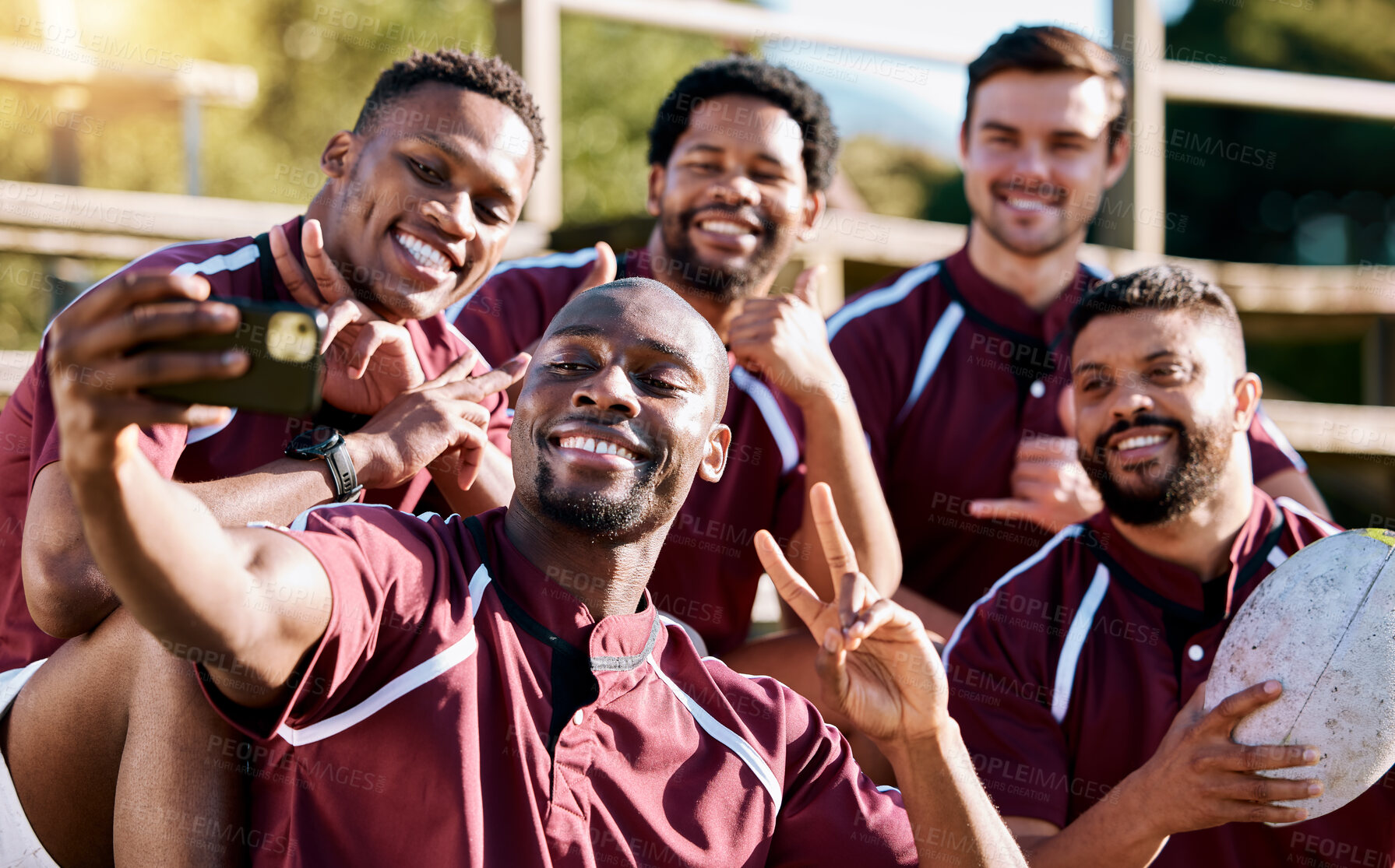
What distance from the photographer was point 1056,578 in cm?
294

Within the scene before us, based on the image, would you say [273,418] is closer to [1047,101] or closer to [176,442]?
[176,442]

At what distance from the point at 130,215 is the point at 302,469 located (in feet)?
7.23

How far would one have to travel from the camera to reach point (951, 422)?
369 cm

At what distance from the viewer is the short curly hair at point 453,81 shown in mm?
2943

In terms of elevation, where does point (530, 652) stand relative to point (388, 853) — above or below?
above

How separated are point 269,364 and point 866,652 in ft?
3.74

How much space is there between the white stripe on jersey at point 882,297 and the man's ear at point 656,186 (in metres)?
0.63

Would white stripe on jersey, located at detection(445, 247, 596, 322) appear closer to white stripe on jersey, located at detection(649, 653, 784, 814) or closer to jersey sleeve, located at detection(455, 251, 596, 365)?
jersey sleeve, located at detection(455, 251, 596, 365)

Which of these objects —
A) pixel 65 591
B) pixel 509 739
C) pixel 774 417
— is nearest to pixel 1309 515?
pixel 774 417

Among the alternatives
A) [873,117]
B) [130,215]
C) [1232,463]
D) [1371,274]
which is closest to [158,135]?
[873,117]

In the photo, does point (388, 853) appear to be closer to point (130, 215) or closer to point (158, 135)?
point (130, 215)

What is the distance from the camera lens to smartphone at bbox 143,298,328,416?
51.2 inches

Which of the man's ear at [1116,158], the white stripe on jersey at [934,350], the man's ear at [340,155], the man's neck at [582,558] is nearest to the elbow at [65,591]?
the man's neck at [582,558]

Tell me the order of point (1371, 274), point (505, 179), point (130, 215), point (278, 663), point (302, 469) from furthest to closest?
point (1371, 274)
point (130, 215)
point (505, 179)
point (302, 469)
point (278, 663)
